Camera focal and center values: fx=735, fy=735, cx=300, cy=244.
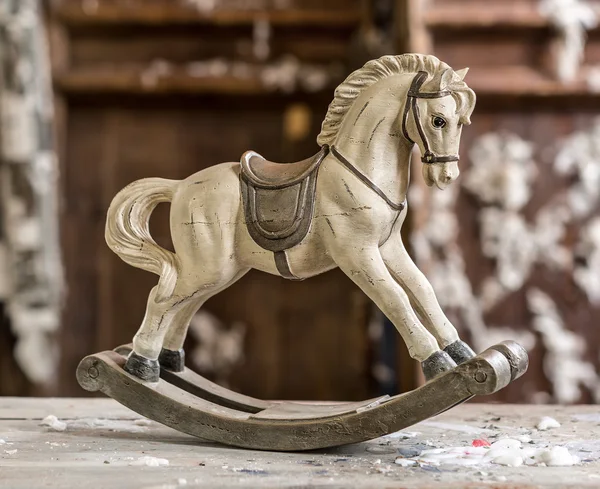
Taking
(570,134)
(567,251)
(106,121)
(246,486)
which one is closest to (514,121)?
(570,134)

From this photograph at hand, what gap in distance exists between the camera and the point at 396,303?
1.06 meters

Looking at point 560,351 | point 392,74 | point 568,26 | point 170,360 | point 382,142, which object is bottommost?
point 560,351

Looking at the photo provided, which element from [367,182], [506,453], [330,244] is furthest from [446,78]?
[506,453]

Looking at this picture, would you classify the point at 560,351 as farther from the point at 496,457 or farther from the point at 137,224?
the point at 137,224

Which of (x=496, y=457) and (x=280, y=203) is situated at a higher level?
(x=280, y=203)

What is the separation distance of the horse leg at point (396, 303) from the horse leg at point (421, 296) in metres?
0.04

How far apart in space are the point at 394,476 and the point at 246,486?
0.19 metres

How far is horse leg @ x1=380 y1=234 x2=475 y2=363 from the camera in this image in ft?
3.59

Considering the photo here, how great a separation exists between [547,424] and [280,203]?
0.61m

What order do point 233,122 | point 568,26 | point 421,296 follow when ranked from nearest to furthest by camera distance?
point 421,296 < point 568,26 < point 233,122

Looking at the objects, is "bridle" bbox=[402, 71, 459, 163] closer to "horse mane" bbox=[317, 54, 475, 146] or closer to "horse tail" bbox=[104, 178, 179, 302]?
"horse mane" bbox=[317, 54, 475, 146]

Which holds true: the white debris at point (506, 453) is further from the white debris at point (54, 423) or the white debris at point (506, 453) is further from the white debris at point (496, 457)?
the white debris at point (54, 423)

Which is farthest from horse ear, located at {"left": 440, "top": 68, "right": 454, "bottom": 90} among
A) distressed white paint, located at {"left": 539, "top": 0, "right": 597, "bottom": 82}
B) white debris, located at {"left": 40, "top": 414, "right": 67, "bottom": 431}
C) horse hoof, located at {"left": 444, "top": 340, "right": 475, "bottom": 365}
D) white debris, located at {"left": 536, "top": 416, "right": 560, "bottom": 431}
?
distressed white paint, located at {"left": 539, "top": 0, "right": 597, "bottom": 82}

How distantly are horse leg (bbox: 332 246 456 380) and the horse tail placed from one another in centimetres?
31
